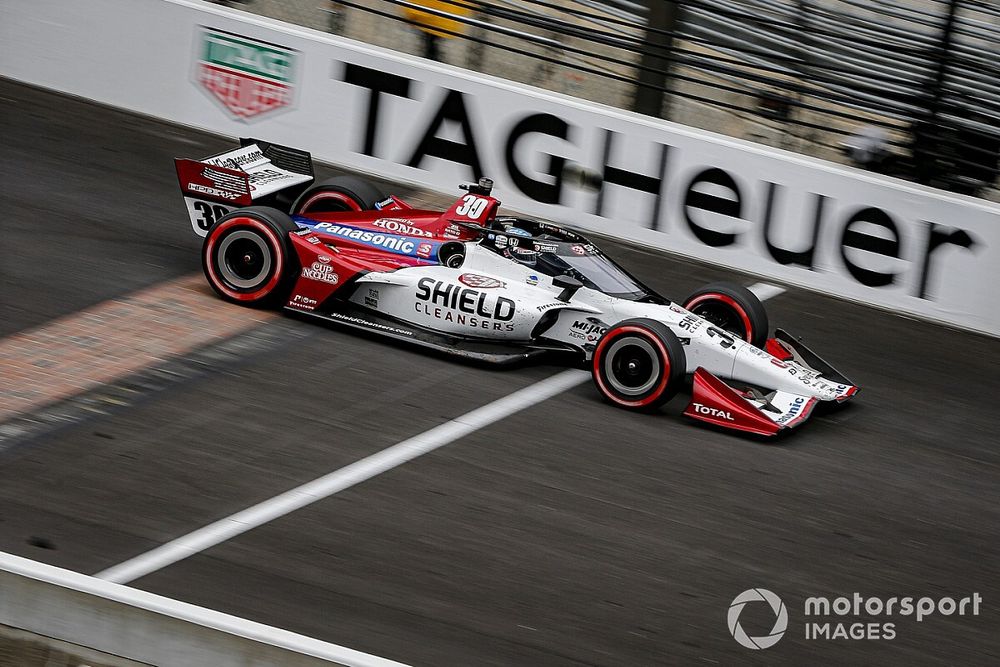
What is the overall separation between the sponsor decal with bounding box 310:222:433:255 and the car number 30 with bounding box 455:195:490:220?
0.38m

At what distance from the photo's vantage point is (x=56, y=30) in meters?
14.4

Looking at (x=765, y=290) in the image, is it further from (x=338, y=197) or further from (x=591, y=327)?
(x=338, y=197)

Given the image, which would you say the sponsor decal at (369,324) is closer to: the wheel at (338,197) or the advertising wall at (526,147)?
the wheel at (338,197)

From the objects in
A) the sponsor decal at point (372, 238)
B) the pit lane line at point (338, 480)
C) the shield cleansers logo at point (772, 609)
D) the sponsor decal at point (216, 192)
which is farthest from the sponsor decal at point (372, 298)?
the shield cleansers logo at point (772, 609)

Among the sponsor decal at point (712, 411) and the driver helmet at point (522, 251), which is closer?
the sponsor decal at point (712, 411)

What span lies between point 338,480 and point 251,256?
2783 mm

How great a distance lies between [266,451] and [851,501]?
3533 millimetres

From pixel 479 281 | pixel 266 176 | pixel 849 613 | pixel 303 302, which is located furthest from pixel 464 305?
pixel 849 613

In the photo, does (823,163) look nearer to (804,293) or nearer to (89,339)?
(804,293)

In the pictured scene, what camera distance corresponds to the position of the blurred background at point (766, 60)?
1271 cm

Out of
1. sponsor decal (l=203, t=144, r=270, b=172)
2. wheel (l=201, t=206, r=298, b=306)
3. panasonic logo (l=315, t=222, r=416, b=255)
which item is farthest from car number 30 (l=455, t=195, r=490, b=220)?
sponsor decal (l=203, t=144, r=270, b=172)

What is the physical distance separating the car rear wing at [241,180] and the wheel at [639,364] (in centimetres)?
315

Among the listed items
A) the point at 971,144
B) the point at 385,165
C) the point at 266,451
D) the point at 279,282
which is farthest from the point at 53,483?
the point at 971,144

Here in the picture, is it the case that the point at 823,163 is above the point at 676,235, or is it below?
above
